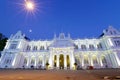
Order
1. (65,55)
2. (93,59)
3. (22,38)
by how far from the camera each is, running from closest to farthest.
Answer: (65,55) → (93,59) → (22,38)

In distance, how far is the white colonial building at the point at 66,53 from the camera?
46031mm

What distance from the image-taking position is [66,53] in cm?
4694

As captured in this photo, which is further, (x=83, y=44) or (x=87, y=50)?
(x=83, y=44)

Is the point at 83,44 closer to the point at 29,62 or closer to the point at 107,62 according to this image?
the point at 107,62

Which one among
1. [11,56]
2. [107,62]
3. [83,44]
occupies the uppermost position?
[83,44]

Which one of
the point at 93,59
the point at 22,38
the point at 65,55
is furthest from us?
the point at 22,38

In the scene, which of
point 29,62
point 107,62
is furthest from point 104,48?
point 29,62

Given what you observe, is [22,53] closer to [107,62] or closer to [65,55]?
[65,55]

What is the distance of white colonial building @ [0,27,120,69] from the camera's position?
151 feet

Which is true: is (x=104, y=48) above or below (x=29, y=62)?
above

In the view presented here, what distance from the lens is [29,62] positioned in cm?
5066

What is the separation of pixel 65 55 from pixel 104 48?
15268 millimetres

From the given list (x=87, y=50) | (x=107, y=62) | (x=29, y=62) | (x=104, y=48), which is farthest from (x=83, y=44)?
(x=29, y=62)

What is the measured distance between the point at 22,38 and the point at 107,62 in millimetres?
33387
